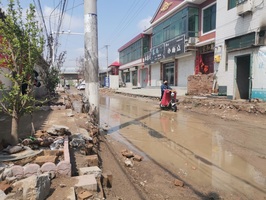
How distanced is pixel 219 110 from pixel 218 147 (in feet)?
19.2

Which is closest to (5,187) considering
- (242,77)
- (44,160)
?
(44,160)

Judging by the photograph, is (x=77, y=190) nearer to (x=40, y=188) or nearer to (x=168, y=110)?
(x=40, y=188)

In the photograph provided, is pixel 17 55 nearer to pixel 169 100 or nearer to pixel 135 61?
pixel 169 100

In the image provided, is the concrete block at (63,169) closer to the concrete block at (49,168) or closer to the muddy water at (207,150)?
the concrete block at (49,168)

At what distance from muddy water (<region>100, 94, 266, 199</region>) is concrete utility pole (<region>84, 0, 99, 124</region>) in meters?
1.42

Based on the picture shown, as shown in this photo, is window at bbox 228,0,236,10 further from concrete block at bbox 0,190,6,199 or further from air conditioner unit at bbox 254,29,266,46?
concrete block at bbox 0,190,6,199

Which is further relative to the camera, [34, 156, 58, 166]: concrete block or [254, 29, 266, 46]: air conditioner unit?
[254, 29, 266, 46]: air conditioner unit

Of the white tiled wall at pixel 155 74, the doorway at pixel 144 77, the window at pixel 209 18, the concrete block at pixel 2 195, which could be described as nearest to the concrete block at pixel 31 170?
the concrete block at pixel 2 195

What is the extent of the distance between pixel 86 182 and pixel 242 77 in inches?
508

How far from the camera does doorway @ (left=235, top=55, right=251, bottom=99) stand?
13.2 metres

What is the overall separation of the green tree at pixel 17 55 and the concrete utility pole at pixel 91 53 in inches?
119

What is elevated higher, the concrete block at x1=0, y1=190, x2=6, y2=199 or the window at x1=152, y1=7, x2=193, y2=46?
the window at x1=152, y1=7, x2=193, y2=46

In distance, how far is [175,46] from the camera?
858 inches

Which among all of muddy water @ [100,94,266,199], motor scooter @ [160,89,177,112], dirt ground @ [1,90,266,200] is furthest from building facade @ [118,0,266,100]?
dirt ground @ [1,90,266,200]
